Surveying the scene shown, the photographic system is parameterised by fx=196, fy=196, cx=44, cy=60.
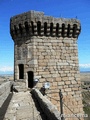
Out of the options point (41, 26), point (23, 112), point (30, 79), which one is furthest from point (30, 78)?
point (23, 112)

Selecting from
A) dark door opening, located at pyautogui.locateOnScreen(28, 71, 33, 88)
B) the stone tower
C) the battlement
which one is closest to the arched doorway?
the stone tower

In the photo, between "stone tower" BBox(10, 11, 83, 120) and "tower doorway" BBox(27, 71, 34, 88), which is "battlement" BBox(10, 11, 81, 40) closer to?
"stone tower" BBox(10, 11, 83, 120)

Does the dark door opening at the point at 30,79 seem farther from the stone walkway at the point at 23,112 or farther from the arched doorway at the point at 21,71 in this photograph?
the stone walkway at the point at 23,112

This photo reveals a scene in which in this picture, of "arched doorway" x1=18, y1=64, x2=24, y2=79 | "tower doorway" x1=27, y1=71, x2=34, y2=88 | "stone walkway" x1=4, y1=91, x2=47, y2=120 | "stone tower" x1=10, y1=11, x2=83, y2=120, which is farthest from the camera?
"arched doorway" x1=18, y1=64, x2=24, y2=79

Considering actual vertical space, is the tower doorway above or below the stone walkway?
above

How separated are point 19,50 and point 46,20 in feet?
8.62

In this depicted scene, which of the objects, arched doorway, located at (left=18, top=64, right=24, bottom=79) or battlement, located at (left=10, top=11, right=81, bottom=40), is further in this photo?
arched doorway, located at (left=18, top=64, right=24, bottom=79)

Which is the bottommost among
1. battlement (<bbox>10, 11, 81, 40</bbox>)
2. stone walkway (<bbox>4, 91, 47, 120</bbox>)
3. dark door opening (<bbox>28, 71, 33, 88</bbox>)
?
stone walkway (<bbox>4, 91, 47, 120</bbox>)

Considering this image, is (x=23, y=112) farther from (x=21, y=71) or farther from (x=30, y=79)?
(x=21, y=71)

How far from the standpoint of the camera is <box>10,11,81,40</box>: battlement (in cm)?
1218

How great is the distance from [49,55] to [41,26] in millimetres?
1885

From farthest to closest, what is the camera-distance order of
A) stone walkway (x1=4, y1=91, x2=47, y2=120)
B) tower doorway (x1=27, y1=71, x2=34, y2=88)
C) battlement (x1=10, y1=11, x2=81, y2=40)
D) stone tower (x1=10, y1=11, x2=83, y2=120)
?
tower doorway (x1=27, y1=71, x2=34, y2=88)
battlement (x1=10, y1=11, x2=81, y2=40)
stone tower (x1=10, y1=11, x2=83, y2=120)
stone walkway (x1=4, y1=91, x2=47, y2=120)

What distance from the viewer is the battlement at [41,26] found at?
12.2 metres

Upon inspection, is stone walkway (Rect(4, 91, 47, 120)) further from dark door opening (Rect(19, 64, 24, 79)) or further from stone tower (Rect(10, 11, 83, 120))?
dark door opening (Rect(19, 64, 24, 79))
